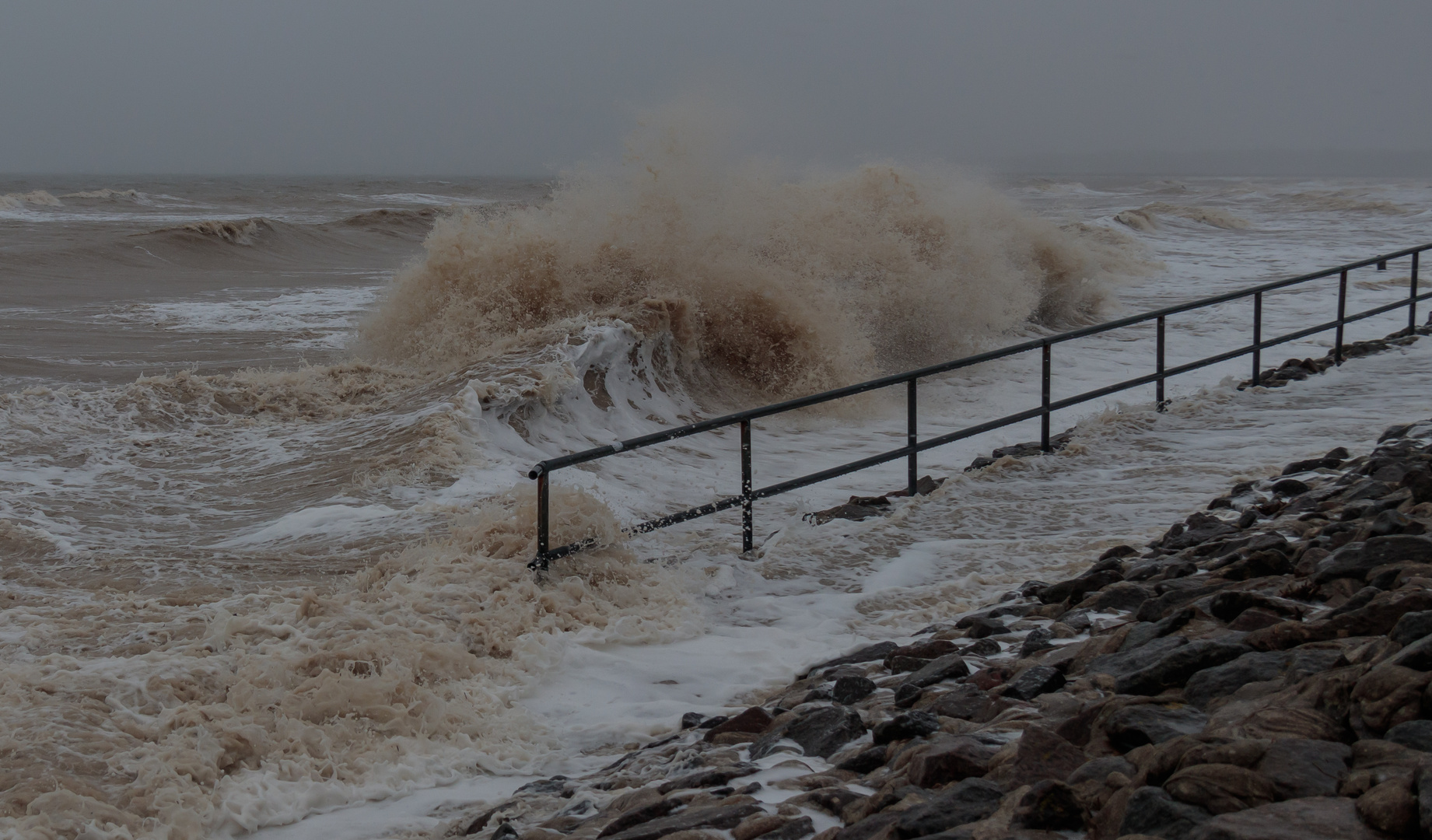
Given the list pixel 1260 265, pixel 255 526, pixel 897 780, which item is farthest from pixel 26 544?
pixel 1260 265

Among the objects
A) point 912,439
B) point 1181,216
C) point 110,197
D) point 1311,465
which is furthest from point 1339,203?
point 110,197

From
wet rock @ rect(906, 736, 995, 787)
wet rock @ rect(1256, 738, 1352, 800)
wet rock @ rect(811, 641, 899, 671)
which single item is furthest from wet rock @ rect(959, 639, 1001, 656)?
wet rock @ rect(1256, 738, 1352, 800)

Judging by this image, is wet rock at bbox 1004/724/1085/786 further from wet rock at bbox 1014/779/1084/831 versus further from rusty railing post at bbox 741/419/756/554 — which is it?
rusty railing post at bbox 741/419/756/554

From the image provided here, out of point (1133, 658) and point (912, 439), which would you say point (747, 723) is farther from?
point (912, 439)

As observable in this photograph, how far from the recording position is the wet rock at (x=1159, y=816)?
1.80m

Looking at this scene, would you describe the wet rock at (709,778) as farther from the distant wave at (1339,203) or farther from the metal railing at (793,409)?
the distant wave at (1339,203)

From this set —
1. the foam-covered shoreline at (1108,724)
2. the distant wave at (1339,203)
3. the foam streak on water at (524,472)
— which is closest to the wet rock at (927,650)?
the foam-covered shoreline at (1108,724)

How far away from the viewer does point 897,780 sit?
8.13 ft

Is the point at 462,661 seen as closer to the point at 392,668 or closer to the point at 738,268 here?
the point at 392,668

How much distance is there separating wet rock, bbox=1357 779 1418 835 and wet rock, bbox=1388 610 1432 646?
1.97 feet

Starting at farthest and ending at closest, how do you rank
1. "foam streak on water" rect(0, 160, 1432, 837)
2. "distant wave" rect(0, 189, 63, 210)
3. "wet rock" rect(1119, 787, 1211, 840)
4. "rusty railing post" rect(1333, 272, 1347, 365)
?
"distant wave" rect(0, 189, 63, 210) < "rusty railing post" rect(1333, 272, 1347, 365) < "foam streak on water" rect(0, 160, 1432, 837) < "wet rock" rect(1119, 787, 1211, 840)

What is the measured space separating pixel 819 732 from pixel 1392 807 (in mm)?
1544

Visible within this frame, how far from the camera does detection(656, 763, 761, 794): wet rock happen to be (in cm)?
280

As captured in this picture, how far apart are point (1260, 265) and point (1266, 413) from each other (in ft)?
53.7
